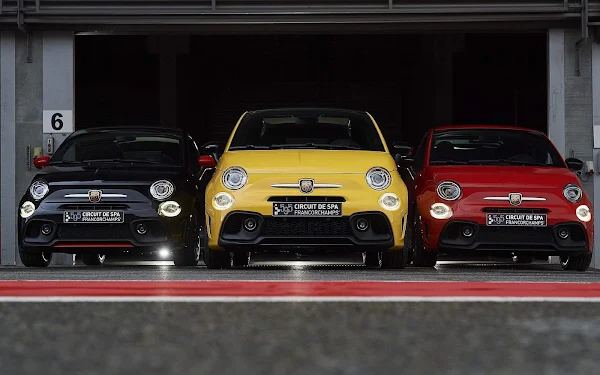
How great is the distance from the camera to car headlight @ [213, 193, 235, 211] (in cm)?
1020

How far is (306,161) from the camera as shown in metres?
10.5

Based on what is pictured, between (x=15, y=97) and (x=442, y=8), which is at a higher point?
(x=442, y=8)

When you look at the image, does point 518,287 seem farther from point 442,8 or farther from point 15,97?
point 15,97

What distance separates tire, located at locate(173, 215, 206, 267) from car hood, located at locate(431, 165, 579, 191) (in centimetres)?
234

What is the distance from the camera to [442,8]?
51.7 ft

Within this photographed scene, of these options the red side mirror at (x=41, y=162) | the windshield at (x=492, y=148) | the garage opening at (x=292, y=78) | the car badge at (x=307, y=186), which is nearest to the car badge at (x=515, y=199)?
the windshield at (x=492, y=148)

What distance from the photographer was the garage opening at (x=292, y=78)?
27547 millimetres

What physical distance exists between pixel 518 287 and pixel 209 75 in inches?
875

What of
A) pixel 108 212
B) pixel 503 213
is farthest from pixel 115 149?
pixel 503 213

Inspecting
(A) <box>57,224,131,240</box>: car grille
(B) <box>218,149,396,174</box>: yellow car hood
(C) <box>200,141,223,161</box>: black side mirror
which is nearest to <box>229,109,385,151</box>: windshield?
(C) <box>200,141,223,161</box>: black side mirror

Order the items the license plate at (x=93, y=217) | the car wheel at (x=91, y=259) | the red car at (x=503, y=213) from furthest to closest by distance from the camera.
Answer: the car wheel at (x=91, y=259)
the license plate at (x=93, y=217)
the red car at (x=503, y=213)
